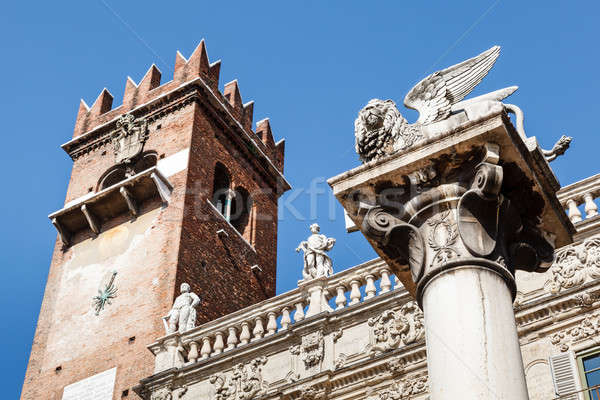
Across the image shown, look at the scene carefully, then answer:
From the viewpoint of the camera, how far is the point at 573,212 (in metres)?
13.9

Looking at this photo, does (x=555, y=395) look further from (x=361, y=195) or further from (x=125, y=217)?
(x=125, y=217)

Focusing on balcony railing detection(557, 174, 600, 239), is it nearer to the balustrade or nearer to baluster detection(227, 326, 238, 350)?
the balustrade

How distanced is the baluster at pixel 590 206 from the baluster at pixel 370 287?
3580mm

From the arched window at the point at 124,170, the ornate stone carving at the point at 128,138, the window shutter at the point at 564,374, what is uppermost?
the ornate stone carving at the point at 128,138

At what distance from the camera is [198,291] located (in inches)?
939

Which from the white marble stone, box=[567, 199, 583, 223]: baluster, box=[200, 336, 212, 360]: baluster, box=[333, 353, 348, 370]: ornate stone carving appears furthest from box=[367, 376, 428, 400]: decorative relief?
the white marble stone

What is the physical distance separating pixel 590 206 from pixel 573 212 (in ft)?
0.85

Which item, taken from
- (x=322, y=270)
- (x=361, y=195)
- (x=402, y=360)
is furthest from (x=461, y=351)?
(x=322, y=270)

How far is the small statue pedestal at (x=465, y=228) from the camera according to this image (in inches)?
215

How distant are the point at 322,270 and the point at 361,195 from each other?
10166mm

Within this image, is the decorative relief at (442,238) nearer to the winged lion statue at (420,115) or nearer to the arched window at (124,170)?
the winged lion statue at (420,115)

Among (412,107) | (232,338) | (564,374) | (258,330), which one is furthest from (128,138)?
(412,107)

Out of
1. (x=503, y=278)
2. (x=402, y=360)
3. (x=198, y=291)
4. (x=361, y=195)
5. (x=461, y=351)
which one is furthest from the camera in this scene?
(x=198, y=291)

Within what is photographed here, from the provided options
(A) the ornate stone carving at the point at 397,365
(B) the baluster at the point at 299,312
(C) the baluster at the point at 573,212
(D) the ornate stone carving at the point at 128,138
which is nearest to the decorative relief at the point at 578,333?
(C) the baluster at the point at 573,212
